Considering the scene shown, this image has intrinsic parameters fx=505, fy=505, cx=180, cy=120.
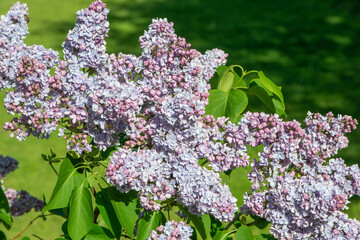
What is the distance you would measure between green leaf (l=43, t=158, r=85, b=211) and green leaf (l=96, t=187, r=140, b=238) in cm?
11

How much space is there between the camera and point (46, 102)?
1926mm

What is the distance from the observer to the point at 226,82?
2.33 meters

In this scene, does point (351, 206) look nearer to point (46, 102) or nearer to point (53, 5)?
point (46, 102)

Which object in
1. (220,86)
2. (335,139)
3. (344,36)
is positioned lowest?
(335,139)

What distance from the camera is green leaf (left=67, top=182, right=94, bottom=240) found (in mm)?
1854

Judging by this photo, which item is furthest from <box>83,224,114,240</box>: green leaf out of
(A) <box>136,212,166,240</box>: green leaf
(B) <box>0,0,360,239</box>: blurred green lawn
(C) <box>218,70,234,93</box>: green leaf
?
(B) <box>0,0,360,239</box>: blurred green lawn

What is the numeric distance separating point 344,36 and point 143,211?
799 cm

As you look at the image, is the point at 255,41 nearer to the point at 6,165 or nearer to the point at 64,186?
the point at 6,165

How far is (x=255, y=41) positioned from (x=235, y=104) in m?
7.25

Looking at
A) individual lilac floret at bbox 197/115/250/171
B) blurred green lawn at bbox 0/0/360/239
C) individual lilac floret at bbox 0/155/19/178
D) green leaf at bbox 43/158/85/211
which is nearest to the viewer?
individual lilac floret at bbox 197/115/250/171

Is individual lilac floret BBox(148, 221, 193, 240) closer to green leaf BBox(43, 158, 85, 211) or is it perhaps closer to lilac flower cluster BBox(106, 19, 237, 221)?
lilac flower cluster BBox(106, 19, 237, 221)

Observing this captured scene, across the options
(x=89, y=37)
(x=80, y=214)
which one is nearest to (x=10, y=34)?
(x=89, y=37)

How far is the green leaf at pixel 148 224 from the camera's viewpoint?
1839 millimetres

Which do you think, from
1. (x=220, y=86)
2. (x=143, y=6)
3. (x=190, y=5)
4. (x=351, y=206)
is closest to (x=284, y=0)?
(x=190, y=5)
